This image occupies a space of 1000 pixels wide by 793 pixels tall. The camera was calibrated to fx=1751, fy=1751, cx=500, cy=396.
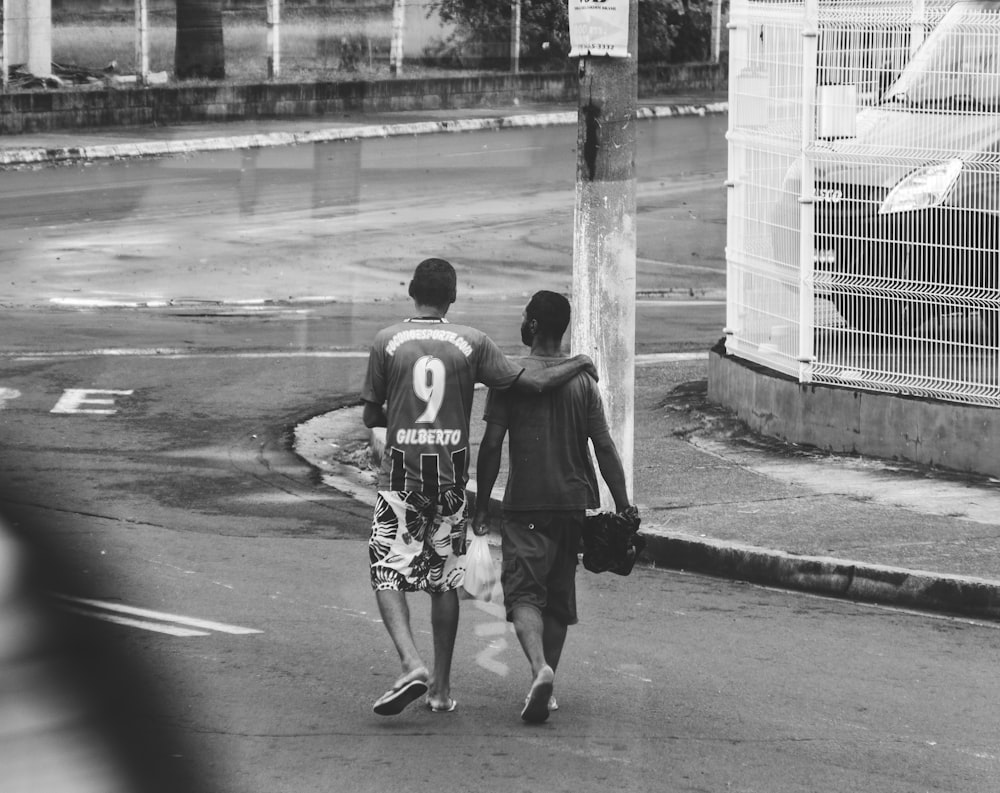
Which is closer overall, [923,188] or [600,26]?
[600,26]

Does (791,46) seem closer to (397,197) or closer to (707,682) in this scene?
(707,682)

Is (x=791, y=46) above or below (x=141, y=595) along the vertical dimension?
above

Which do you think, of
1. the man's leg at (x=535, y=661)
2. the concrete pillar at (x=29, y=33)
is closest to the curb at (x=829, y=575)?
the man's leg at (x=535, y=661)

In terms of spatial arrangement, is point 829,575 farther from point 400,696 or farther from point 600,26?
point 600,26

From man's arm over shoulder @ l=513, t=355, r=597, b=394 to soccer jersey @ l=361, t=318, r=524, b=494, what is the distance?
6cm

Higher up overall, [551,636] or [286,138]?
[286,138]

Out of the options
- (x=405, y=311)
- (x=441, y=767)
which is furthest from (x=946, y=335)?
(x=405, y=311)

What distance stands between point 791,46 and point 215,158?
1827cm

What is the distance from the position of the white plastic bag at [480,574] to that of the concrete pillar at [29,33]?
26066mm

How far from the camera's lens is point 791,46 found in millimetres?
11570

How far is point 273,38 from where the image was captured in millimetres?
33062

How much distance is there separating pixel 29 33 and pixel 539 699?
26987 mm

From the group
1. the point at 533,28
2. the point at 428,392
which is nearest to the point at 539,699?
the point at 428,392

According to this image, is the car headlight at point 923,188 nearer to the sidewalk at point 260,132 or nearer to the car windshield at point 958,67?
the car windshield at point 958,67
